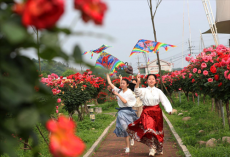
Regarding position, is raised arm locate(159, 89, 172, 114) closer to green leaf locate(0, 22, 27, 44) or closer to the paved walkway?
the paved walkway

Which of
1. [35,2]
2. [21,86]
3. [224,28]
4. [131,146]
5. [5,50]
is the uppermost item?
[224,28]

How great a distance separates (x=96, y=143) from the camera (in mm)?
8250

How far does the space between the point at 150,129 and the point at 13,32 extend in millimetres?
6469

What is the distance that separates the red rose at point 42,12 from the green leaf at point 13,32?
0.11 feet

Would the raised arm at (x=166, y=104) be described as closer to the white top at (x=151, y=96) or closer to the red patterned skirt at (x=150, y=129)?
the white top at (x=151, y=96)

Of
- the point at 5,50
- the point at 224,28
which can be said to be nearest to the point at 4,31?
the point at 5,50

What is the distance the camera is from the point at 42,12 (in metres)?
0.80

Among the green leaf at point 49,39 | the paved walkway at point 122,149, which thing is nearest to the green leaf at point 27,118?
the green leaf at point 49,39

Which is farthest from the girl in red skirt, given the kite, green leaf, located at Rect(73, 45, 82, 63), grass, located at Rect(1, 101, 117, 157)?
the kite

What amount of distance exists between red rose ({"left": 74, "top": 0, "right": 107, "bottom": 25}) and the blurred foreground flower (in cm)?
32

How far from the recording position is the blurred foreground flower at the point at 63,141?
2.62ft

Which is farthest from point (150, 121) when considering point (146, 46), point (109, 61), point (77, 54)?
point (109, 61)

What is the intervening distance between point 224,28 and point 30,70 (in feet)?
59.8

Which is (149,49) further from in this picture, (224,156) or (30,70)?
(30,70)
